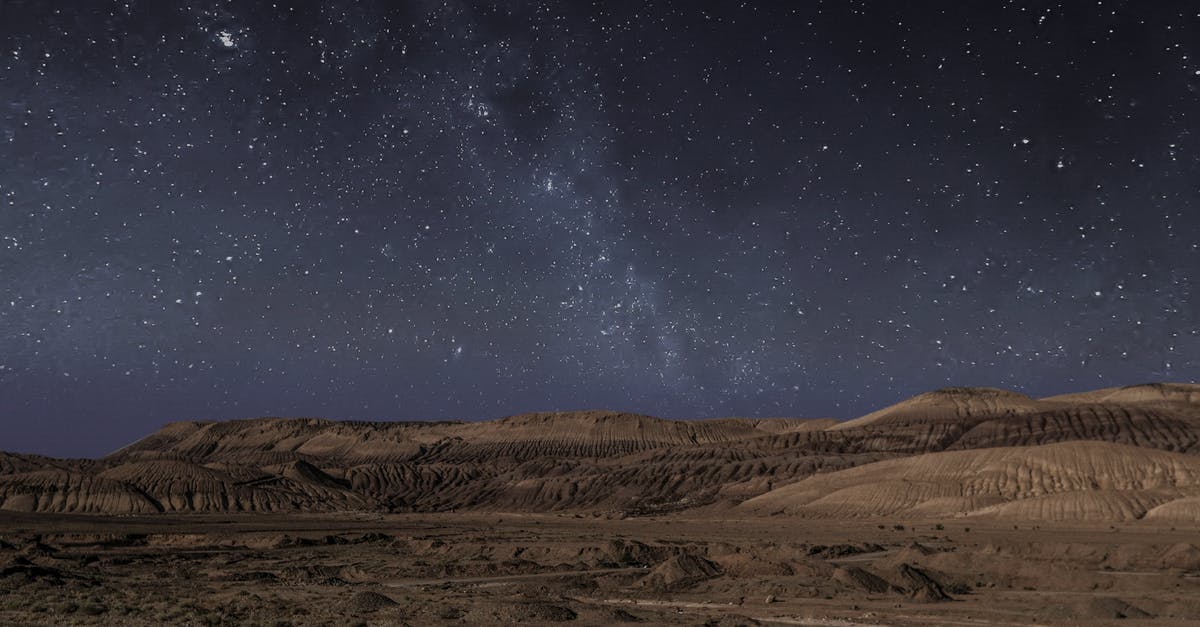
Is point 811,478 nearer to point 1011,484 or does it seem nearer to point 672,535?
point 1011,484

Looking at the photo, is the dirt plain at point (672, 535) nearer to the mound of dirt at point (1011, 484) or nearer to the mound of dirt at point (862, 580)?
the mound of dirt at point (862, 580)

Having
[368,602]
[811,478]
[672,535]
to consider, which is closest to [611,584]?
[368,602]

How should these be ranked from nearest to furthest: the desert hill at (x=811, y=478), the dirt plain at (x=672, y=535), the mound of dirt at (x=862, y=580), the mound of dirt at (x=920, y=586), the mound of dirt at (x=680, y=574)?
the dirt plain at (x=672, y=535) → the mound of dirt at (x=920, y=586) → the mound of dirt at (x=862, y=580) → the mound of dirt at (x=680, y=574) → the desert hill at (x=811, y=478)

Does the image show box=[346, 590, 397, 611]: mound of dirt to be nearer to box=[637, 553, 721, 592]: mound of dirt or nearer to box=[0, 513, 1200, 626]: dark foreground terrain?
box=[0, 513, 1200, 626]: dark foreground terrain

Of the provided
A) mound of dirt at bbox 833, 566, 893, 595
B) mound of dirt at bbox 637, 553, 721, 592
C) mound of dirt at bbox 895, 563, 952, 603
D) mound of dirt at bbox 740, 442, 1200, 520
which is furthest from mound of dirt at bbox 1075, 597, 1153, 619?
mound of dirt at bbox 740, 442, 1200, 520

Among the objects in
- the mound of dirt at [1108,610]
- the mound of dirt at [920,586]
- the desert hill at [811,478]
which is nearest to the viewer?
the mound of dirt at [1108,610]

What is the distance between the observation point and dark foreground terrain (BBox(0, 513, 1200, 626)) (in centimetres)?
3181

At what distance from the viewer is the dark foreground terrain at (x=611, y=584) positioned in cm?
3181

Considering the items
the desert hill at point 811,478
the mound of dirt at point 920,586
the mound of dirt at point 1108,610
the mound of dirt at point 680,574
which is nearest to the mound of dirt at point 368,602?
the mound of dirt at point 680,574

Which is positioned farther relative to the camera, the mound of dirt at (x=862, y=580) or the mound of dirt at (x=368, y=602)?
the mound of dirt at (x=862, y=580)

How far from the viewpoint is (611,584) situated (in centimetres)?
4341

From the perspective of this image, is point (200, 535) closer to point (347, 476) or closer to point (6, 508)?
point (6, 508)

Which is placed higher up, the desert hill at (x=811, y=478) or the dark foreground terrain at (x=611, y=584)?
the desert hill at (x=811, y=478)

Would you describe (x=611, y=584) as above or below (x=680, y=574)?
below
